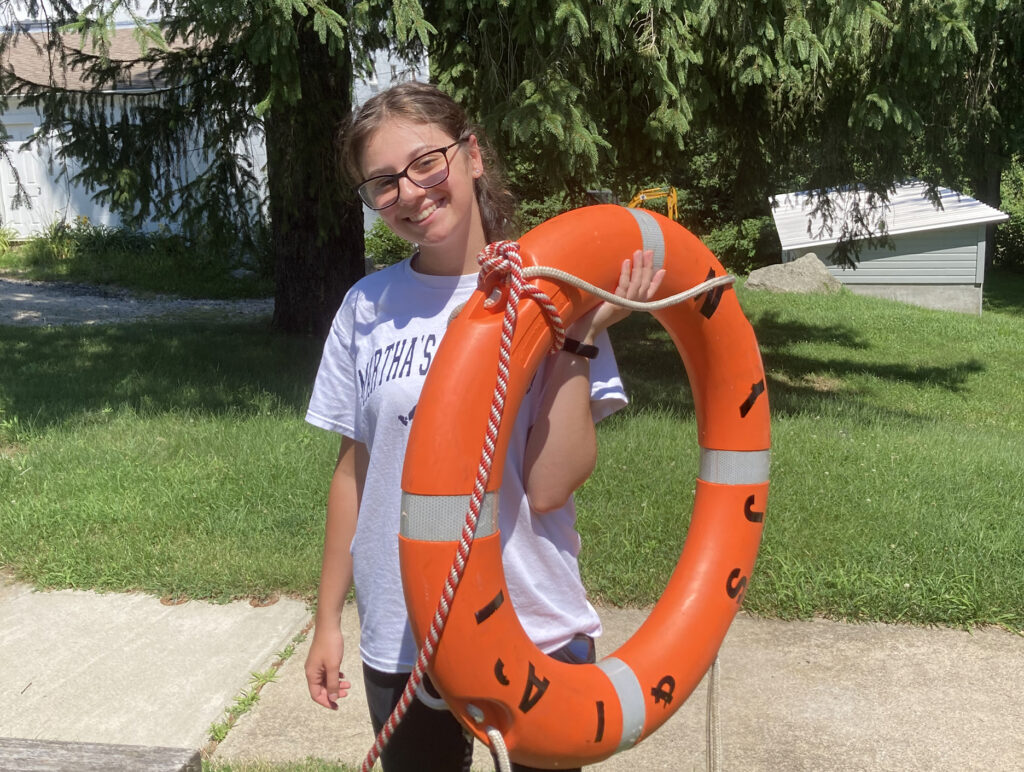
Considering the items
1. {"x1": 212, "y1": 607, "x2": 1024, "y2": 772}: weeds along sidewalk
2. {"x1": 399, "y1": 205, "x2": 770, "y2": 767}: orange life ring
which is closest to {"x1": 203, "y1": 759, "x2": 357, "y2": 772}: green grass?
{"x1": 212, "y1": 607, "x2": 1024, "y2": 772}: weeds along sidewalk

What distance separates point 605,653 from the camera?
11.4 feet

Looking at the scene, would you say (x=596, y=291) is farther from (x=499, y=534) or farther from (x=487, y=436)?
(x=499, y=534)

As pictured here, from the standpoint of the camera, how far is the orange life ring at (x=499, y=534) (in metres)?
1.60

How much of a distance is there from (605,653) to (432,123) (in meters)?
2.29

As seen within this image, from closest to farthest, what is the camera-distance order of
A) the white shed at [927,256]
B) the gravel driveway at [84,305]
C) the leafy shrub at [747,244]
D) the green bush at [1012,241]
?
the gravel driveway at [84,305], the white shed at [927,256], the leafy shrub at [747,244], the green bush at [1012,241]

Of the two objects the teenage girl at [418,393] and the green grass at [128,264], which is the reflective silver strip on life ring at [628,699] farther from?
the green grass at [128,264]

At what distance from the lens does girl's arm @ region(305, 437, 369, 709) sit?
1936 mm

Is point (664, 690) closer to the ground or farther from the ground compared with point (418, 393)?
closer to the ground

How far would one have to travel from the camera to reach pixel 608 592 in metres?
3.95

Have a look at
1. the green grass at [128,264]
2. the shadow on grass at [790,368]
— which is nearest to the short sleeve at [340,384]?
the shadow on grass at [790,368]

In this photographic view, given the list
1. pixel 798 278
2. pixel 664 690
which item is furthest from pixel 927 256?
pixel 664 690

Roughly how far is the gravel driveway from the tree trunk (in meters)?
3.39

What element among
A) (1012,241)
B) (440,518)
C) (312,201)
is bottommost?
(1012,241)

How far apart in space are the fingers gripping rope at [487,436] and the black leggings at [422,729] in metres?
0.19
